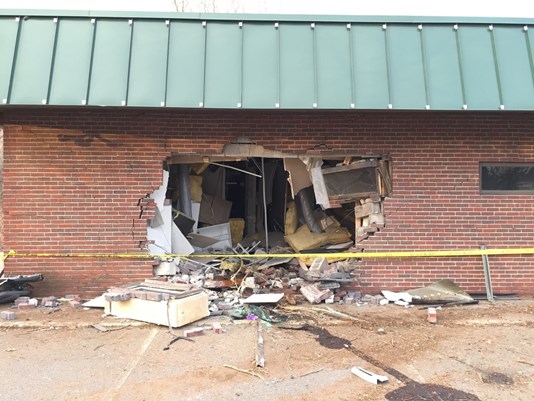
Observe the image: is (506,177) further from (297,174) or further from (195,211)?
(195,211)

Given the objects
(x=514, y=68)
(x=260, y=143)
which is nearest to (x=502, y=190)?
(x=514, y=68)

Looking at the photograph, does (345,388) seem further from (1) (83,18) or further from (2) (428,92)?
(1) (83,18)

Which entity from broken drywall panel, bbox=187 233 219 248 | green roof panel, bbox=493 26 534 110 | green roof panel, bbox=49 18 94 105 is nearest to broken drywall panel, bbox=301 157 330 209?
broken drywall panel, bbox=187 233 219 248

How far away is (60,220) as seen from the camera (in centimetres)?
655

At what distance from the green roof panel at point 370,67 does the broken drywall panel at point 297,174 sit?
1.90 meters

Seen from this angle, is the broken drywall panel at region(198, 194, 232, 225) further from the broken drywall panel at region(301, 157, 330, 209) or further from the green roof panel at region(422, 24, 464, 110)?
the green roof panel at region(422, 24, 464, 110)

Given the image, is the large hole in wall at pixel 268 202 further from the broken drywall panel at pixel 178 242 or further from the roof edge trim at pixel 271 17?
the roof edge trim at pixel 271 17

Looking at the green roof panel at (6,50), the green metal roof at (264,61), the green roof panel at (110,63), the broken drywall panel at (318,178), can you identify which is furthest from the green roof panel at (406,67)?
the green roof panel at (6,50)

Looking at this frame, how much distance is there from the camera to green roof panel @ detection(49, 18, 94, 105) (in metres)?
5.63

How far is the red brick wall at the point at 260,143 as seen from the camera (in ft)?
21.4

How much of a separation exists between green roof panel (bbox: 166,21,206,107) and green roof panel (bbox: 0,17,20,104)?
202 cm

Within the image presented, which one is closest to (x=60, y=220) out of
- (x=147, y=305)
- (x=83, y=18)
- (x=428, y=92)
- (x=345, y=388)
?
(x=147, y=305)

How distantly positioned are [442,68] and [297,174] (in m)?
2.82

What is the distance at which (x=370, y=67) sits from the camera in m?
5.85
